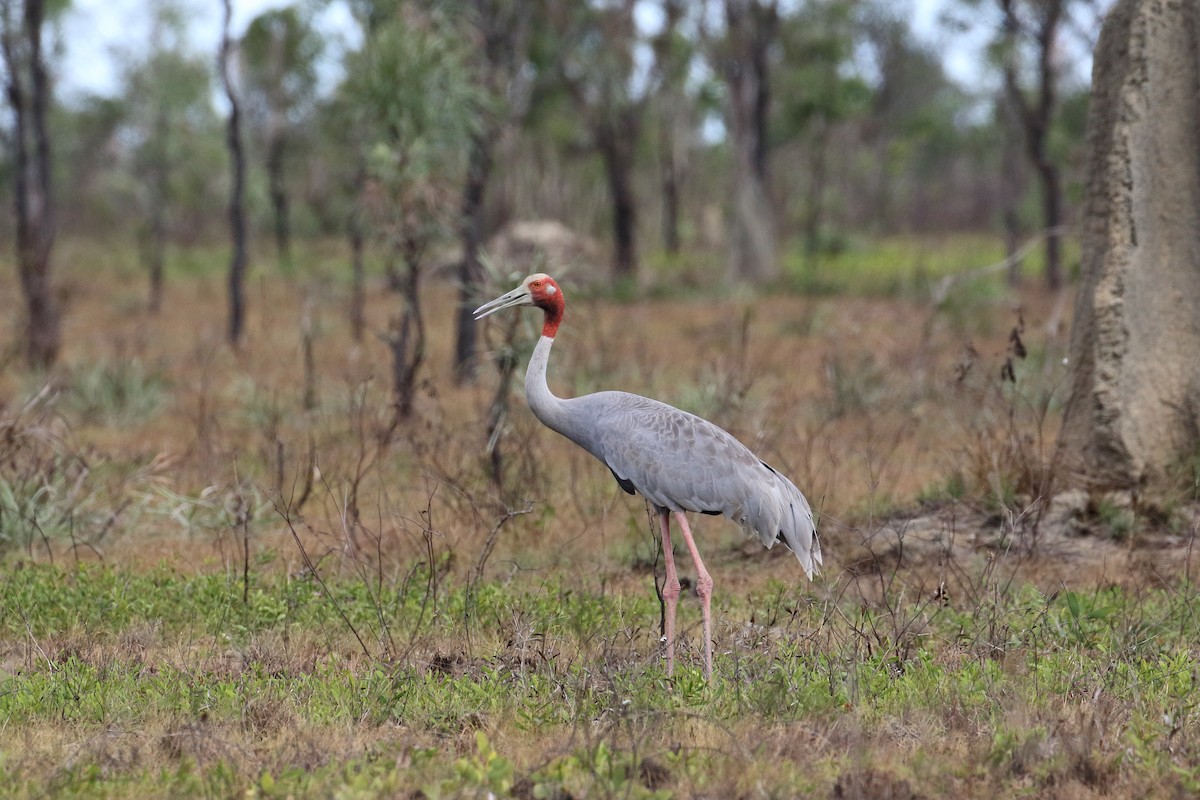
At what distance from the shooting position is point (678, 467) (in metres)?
5.67

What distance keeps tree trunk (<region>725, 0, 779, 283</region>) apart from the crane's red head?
1678 centimetres

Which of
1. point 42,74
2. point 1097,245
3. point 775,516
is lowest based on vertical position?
point 775,516

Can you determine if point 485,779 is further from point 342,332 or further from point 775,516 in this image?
point 342,332

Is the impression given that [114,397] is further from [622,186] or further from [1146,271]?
[622,186]

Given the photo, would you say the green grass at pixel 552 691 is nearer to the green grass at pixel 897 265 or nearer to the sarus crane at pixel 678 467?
the sarus crane at pixel 678 467

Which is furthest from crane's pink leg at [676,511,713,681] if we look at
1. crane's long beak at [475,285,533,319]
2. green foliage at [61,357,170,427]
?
green foliage at [61,357,170,427]

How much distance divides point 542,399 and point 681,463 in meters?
0.66

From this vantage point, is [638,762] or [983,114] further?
[983,114]

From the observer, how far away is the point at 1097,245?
7.88m

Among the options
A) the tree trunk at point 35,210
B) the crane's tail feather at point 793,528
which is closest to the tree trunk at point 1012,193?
the tree trunk at point 35,210

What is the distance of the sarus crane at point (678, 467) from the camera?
5688mm

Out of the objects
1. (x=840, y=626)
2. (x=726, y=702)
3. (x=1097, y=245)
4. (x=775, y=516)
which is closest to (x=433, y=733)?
(x=726, y=702)

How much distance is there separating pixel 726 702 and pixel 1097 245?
4.24 meters

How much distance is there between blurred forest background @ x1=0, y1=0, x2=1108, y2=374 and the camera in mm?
12336
